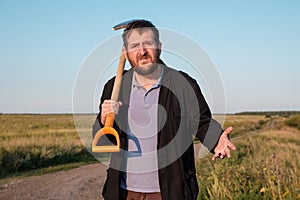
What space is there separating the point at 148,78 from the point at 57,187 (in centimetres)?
740

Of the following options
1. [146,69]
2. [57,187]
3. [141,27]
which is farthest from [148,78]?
[57,187]

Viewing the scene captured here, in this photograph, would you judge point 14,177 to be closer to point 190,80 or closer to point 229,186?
point 229,186

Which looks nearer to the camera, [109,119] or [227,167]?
[109,119]

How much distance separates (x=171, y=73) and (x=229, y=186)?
10.3 feet

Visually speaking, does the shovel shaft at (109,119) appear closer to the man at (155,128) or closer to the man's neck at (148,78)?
the man at (155,128)

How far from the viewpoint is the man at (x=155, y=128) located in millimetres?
2506

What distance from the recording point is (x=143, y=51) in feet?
8.41

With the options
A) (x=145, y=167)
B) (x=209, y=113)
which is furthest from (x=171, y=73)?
(x=145, y=167)

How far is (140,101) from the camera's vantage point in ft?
8.66

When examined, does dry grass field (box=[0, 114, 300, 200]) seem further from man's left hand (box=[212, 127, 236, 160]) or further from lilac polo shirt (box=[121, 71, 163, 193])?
lilac polo shirt (box=[121, 71, 163, 193])

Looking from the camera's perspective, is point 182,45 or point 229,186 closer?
point 182,45

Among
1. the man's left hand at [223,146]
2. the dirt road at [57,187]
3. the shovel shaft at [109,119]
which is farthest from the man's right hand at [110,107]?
the dirt road at [57,187]

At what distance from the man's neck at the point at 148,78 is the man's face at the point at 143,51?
0.14 ft

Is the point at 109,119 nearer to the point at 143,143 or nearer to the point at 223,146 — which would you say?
the point at 143,143
